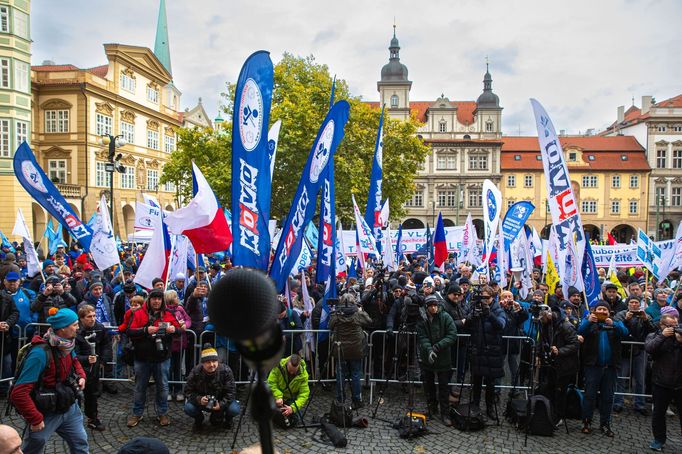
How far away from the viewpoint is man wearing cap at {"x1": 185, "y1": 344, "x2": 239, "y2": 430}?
19.7ft

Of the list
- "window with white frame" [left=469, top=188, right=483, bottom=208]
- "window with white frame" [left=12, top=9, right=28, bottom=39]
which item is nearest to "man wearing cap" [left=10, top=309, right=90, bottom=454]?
"window with white frame" [left=12, top=9, right=28, bottom=39]

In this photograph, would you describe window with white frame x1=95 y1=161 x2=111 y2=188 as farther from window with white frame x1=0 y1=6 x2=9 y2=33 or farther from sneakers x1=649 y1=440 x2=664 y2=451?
sneakers x1=649 y1=440 x2=664 y2=451

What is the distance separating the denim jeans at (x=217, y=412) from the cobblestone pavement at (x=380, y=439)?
0.24 m

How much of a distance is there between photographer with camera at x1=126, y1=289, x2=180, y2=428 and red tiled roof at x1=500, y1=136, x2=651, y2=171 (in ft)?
198

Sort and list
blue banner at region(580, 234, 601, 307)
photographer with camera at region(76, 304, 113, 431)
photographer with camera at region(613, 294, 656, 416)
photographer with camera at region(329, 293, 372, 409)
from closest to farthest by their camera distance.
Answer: photographer with camera at region(76, 304, 113, 431) < photographer with camera at region(329, 293, 372, 409) < photographer with camera at region(613, 294, 656, 416) < blue banner at region(580, 234, 601, 307)

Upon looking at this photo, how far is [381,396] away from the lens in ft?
24.1

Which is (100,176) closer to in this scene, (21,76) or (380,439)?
(21,76)

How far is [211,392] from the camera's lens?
614 centimetres

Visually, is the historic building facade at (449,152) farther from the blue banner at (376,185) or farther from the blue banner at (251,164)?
the blue banner at (251,164)

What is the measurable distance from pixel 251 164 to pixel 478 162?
2359 inches

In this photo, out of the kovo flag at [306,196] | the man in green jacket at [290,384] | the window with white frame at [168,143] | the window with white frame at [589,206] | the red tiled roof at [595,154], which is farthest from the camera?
the window with white frame at [589,206]

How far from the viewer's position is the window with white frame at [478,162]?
6200 centimetres

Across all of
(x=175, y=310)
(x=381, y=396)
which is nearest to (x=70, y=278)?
(x=175, y=310)

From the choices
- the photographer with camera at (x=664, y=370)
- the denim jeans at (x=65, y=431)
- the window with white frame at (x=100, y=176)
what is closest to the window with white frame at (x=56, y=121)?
the window with white frame at (x=100, y=176)
